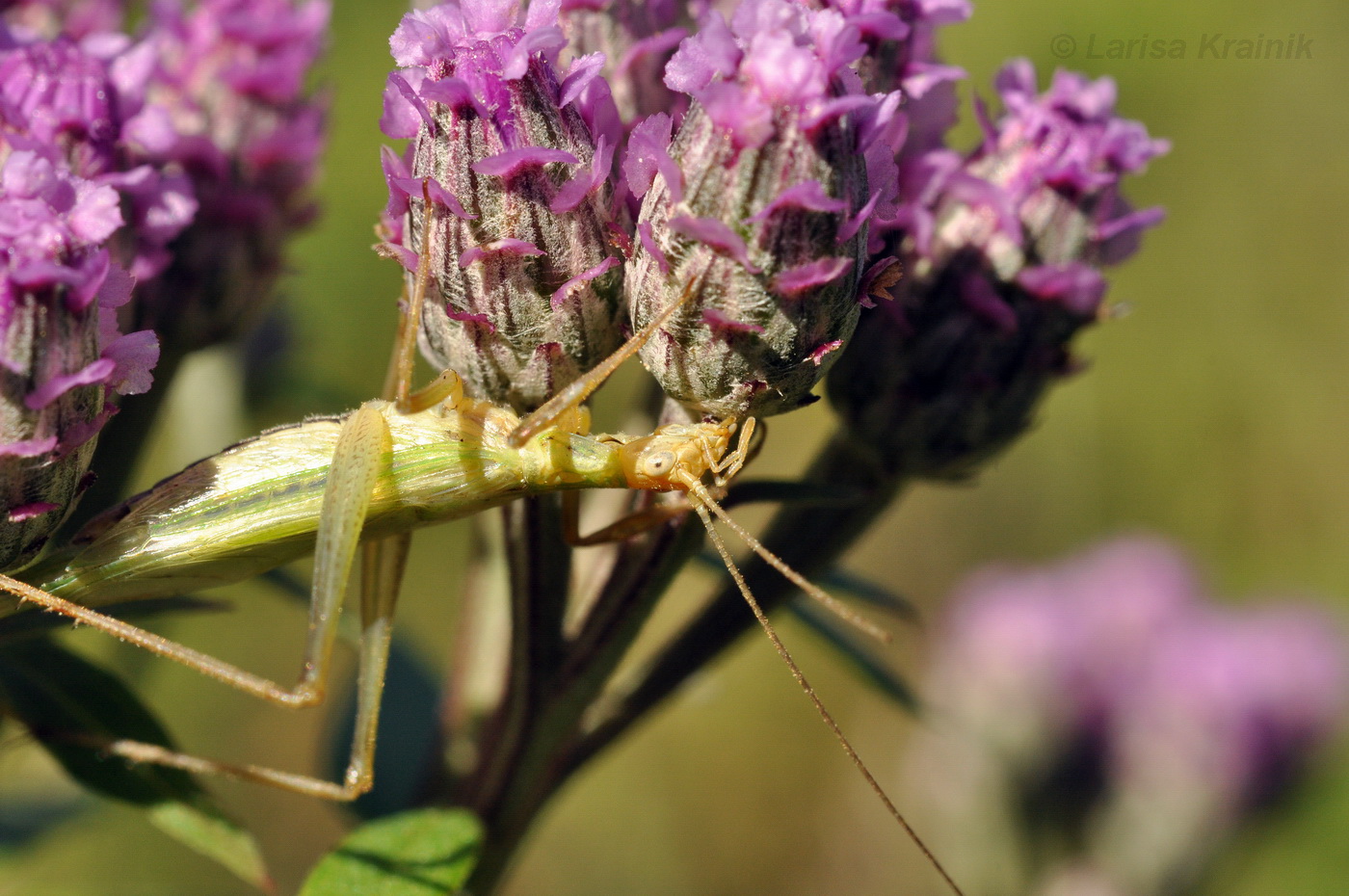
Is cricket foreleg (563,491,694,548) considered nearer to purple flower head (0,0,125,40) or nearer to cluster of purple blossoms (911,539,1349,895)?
purple flower head (0,0,125,40)

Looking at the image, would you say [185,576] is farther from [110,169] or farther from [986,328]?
[986,328]

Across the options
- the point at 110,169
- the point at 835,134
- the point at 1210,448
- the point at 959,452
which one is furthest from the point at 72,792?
the point at 1210,448

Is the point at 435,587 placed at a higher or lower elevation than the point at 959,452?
lower

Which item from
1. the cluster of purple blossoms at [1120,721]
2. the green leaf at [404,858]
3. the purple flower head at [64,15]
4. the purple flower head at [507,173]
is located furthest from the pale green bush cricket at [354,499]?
the cluster of purple blossoms at [1120,721]

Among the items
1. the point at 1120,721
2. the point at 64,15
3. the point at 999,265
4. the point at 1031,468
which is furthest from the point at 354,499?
the point at 1031,468

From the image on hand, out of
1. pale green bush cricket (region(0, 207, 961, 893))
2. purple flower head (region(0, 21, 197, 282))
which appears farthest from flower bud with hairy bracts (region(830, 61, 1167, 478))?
purple flower head (region(0, 21, 197, 282))

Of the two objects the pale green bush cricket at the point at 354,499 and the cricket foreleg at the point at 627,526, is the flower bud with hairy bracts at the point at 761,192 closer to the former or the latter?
the pale green bush cricket at the point at 354,499
